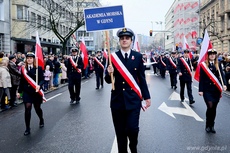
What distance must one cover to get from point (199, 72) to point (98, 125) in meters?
2.70

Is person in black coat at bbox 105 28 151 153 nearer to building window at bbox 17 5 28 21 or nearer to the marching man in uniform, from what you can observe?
the marching man in uniform

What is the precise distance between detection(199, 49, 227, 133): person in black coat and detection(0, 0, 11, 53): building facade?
26458mm

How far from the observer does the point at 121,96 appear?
4.38m

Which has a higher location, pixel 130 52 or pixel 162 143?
pixel 130 52

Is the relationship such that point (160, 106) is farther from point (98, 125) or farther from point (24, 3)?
point (24, 3)

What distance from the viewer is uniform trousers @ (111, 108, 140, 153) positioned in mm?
4250

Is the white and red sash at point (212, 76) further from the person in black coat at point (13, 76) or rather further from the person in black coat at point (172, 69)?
the person in black coat at point (172, 69)

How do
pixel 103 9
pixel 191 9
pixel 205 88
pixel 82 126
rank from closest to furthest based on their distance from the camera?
pixel 103 9 < pixel 205 88 < pixel 82 126 < pixel 191 9

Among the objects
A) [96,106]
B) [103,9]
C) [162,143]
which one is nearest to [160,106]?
[96,106]

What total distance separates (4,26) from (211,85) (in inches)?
1081

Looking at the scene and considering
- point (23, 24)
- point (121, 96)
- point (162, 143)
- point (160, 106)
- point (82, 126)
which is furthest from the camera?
point (23, 24)

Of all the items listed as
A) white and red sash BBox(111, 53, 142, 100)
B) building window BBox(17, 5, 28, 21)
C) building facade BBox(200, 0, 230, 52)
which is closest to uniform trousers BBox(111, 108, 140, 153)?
white and red sash BBox(111, 53, 142, 100)

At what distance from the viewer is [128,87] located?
438 cm

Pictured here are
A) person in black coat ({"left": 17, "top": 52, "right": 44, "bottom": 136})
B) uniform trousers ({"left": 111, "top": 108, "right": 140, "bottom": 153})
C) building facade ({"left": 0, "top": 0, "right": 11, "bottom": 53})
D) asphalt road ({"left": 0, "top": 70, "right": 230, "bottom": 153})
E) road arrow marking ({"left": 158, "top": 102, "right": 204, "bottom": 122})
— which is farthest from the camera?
building facade ({"left": 0, "top": 0, "right": 11, "bottom": 53})
